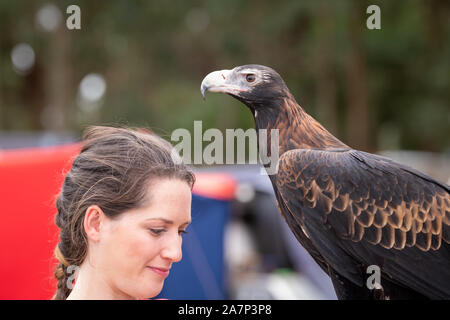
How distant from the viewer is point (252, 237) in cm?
777

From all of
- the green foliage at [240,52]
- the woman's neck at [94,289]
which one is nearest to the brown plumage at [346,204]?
the woman's neck at [94,289]

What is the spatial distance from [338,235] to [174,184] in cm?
60

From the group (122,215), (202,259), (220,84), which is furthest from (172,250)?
(202,259)

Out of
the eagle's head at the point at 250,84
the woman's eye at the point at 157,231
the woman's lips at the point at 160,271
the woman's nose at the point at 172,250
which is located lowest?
the woman's lips at the point at 160,271

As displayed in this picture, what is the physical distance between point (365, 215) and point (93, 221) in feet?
3.10

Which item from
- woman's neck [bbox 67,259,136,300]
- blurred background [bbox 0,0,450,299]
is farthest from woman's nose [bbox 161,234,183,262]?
blurred background [bbox 0,0,450,299]

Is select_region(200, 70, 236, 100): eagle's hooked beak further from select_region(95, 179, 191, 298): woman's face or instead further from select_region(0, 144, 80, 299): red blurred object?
select_region(0, 144, 80, 299): red blurred object

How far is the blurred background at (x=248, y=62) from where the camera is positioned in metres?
6.92

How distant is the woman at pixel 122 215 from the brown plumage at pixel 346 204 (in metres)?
0.35

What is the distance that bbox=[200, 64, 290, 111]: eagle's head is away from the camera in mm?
1609

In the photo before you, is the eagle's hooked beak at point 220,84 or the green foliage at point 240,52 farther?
the green foliage at point 240,52

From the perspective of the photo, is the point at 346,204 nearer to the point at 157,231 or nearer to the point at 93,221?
the point at 157,231

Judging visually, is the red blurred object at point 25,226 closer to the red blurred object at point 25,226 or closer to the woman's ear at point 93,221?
the red blurred object at point 25,226

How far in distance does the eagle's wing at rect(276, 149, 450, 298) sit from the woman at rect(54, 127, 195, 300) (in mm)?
408
